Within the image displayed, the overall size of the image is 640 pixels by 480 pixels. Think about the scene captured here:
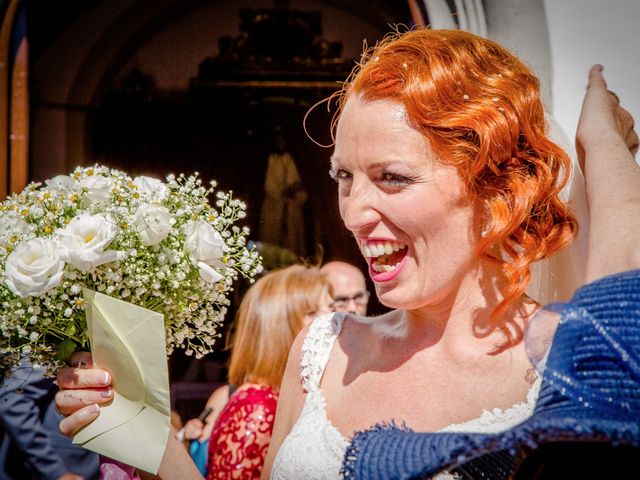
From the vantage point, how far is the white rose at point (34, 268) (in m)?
1.32

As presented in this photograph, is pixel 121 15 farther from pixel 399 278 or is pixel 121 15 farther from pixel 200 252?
pixel 399 278

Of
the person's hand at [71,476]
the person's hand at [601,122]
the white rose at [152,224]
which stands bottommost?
the person's hand at [71,476]

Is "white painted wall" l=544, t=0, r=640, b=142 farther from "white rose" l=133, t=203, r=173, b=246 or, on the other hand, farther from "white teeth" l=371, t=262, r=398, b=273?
"white rose" l=133, t=203, r=173, b=246

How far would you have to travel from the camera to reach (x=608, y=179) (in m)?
1.43

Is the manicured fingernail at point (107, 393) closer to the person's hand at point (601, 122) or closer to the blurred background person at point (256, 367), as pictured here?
the blurred background person at point (256, 367)

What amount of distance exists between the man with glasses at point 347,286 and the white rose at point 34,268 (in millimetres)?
1645

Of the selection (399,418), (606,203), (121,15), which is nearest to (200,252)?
(399,418)

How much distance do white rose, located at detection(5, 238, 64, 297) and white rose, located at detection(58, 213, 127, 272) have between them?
1.1 inches

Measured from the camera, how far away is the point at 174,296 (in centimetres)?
152

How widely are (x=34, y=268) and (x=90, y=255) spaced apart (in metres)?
0.11

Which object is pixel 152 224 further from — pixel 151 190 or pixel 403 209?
pixel 403 209

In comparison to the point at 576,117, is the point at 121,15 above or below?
above

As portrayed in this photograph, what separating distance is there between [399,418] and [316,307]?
1.32 meters

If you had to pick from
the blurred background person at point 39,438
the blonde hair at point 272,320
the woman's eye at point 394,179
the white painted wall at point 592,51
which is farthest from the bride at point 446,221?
the blurred background person at point 39,438
